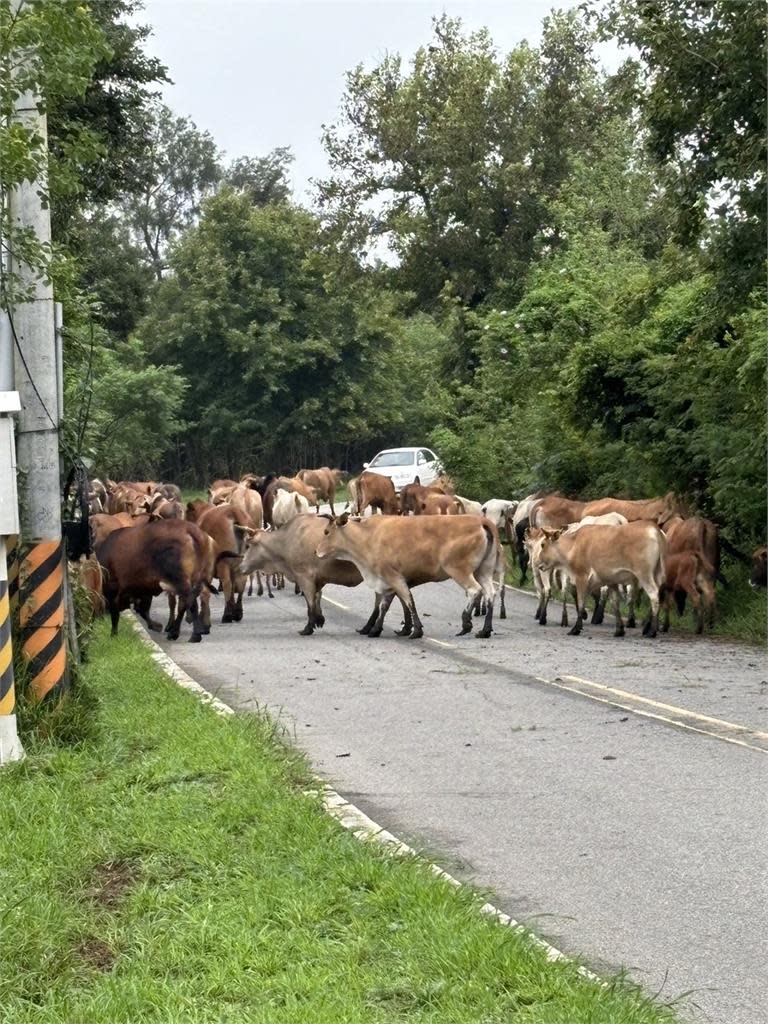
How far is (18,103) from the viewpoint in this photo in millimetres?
11742

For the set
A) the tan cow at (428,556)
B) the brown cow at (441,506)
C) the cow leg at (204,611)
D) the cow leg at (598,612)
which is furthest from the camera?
the brown cow at (441,506)

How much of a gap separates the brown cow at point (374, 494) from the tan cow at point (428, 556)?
552 inches

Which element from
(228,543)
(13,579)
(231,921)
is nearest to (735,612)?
(228,543)

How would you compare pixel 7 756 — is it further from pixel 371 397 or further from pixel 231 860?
pixel 371 397

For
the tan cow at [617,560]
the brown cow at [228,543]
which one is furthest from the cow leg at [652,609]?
the brown cow at [228,543]

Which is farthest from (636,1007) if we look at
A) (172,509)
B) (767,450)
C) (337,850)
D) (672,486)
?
(172,509)

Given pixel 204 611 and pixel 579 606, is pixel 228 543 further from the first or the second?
pixel 579 606

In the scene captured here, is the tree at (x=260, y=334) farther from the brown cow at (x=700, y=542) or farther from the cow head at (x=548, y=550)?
the brown cow at (x=700, y=542)

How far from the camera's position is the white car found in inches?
1934

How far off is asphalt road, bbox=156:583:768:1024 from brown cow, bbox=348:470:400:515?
15.5 metres

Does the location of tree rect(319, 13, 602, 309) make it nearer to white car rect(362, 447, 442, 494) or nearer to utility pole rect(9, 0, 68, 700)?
white car rect(362, 447, 442, 494)

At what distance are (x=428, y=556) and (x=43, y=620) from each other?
383 inches

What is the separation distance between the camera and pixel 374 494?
36000 mm

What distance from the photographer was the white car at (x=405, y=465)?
49.1 meters
